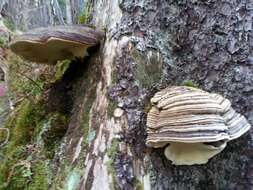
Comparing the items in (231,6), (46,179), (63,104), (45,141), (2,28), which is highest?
(2,28)

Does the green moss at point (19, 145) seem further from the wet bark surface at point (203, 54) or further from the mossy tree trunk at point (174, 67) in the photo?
the wet bark surface at point (203, 54)

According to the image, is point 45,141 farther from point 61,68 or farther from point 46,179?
point 61,68

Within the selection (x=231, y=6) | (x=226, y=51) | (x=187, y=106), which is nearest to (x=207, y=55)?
(x=226, y=51)

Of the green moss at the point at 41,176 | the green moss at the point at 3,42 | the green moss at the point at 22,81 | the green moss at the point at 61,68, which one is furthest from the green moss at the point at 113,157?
the green moss at the point at 3,42

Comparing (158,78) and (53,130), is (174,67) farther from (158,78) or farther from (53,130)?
(53,130)

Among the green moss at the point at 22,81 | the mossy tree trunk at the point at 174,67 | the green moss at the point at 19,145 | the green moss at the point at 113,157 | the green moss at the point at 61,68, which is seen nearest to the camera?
the green moss at the point at 113,157
